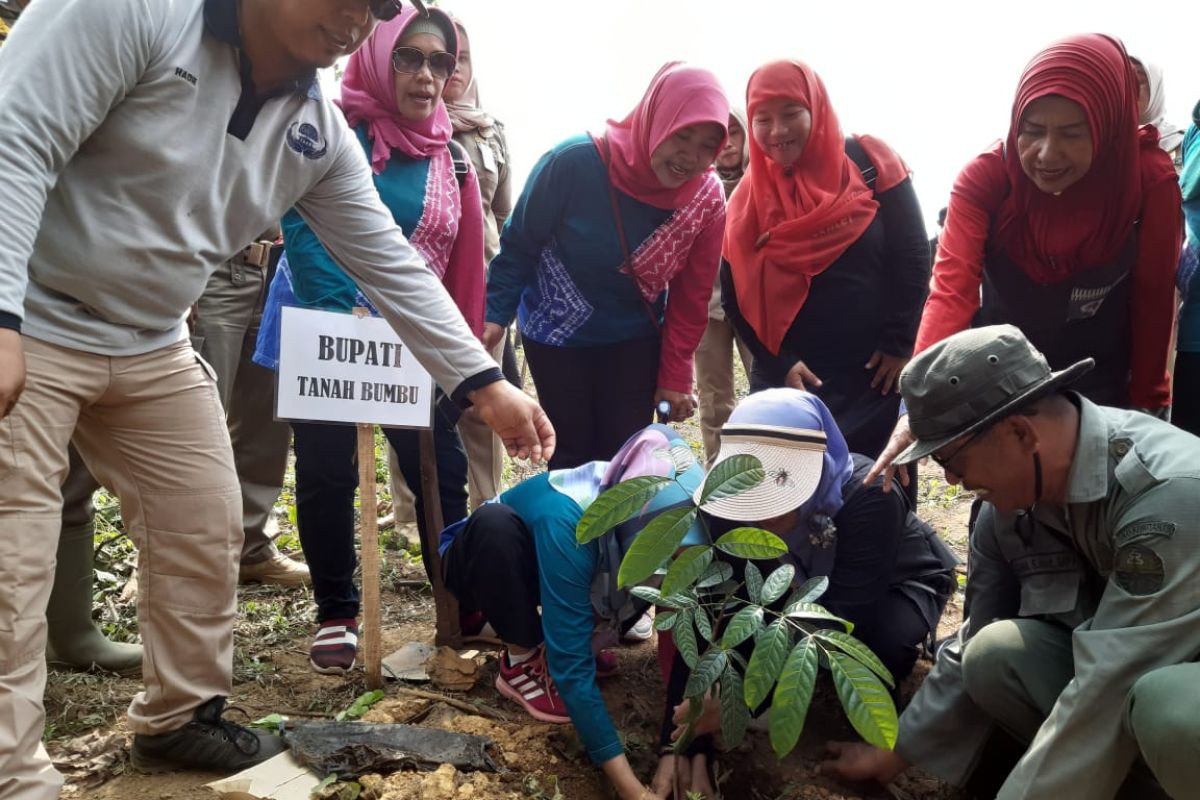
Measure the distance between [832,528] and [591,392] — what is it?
103cm

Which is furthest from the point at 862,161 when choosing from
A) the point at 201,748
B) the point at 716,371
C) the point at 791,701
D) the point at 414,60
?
the point at 201,748

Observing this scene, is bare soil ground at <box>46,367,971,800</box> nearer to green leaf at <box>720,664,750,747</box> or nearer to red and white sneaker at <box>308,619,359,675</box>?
red and white sneaker at <box>308,619,359,675</box>

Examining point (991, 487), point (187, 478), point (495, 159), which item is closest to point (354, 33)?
point (187, 478)

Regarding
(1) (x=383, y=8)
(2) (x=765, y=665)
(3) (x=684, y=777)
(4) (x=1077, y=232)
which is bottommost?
(3) (x=684, y=777)

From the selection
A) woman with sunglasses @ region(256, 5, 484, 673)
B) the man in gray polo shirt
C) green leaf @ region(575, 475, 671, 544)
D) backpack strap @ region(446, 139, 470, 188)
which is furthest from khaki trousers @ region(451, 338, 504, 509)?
green leaf @ region(575, 475, 671, 544)

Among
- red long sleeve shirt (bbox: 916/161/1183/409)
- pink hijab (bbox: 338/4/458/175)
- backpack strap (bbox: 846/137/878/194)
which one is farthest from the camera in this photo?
backpack strap (bbox: 846/137/878/194)

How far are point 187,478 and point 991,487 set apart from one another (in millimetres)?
1604

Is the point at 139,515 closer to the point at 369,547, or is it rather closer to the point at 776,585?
the point at 369,547

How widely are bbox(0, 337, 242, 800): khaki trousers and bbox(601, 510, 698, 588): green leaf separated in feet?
2.97

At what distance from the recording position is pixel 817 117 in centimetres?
284

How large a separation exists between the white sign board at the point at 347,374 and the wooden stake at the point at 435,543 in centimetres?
24

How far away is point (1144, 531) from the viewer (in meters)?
1.53

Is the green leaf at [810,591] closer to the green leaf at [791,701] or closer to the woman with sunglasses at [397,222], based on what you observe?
the green leaf at [791,701]

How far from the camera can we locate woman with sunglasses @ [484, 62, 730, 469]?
2770mm
